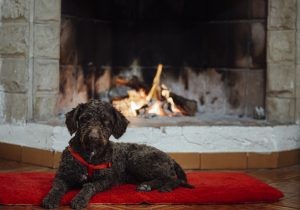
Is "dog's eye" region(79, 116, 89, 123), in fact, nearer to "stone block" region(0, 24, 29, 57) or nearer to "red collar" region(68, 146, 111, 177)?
"red collar" region(68, 146, 111, 177)

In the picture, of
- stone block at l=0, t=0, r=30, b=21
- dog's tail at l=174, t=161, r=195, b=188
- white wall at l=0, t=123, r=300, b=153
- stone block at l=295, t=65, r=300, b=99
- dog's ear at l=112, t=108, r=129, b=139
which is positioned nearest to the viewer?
dog's ear at l=112, t=108, r=129, b=139

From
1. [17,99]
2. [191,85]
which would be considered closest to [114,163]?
[17,99]

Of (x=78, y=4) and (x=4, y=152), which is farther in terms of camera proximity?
(x=78, y=4)

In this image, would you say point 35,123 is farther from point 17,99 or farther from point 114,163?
point 114,163

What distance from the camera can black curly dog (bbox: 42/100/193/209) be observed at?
2680 mm

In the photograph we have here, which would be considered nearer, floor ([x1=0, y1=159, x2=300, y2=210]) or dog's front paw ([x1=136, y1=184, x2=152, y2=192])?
floor ([x1=0, y1=159, x2=300, y2=210])

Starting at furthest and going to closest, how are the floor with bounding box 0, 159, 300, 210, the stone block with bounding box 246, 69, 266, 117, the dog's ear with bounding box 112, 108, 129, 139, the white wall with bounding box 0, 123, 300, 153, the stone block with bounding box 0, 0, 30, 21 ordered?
the stone block with bounding box 246, 69, 266, 117 < the stone block with bounding box 0, 0, 30, 21 < the white wall with bounding box 0, 123, 300, 153 < the dog's ear with bounding box 112, 108, 129, 139 < the floor with bounding box 0, 159, 300, 210

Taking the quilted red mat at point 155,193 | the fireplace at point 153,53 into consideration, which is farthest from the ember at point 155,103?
the quilted red mat at point 155,193

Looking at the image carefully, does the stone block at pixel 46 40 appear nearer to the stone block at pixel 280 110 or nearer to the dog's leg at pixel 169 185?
the dog's leg at pixel 169 185

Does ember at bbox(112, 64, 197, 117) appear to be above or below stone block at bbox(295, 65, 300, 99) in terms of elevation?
below

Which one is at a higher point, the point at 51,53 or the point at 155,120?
the point at 51,53

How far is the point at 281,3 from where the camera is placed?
409 centimetres

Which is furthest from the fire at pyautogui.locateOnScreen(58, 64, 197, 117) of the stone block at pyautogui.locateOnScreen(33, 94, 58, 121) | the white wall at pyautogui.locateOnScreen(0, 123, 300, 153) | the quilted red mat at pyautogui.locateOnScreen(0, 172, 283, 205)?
the quilted red mat at pyautogui.locateOnScreen(0, 172, 283, 205)

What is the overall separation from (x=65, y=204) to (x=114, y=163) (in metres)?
0.37
